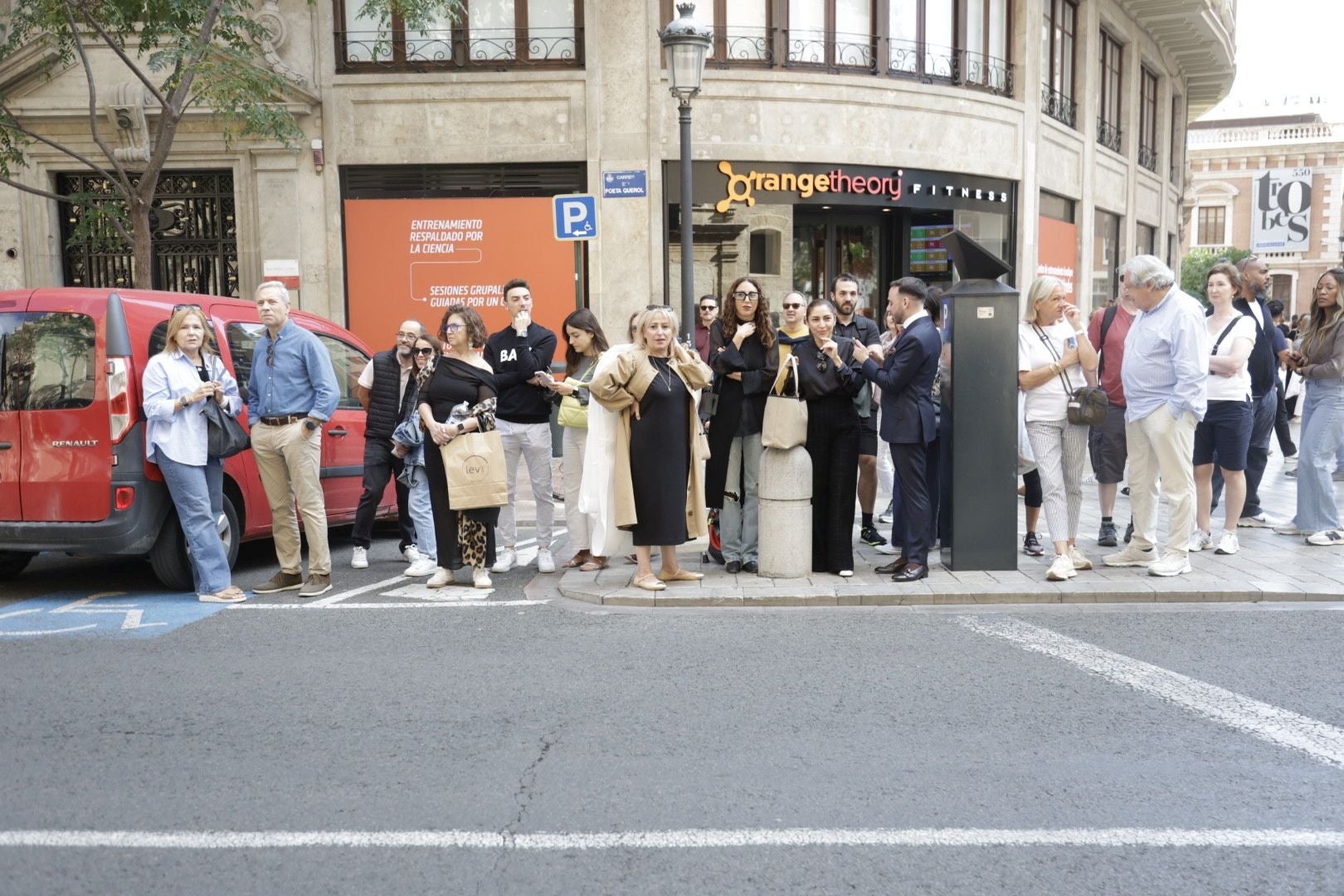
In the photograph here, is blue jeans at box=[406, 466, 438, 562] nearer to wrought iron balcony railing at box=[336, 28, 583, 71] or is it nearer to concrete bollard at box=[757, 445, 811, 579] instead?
concrete bollard at box=[757, 445, 811, 579]

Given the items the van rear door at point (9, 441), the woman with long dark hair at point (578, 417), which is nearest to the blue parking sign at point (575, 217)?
the woman with long dark hair at point (578, 417)

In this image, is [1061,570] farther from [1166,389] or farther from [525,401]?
[525,401]

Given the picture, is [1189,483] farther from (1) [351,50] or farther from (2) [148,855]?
(1) [351,50]

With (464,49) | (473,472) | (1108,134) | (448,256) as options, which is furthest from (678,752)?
(1108,134)

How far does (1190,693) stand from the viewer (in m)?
5.07

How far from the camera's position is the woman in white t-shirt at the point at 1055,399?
745cm

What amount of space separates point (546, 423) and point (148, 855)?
4.90m

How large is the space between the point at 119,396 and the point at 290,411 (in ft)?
3.23

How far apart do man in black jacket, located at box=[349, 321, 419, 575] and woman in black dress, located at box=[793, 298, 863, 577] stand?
9.33ft

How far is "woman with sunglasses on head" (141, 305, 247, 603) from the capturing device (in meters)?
6.87

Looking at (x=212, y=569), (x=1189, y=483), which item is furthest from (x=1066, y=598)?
(x=212, y=569)

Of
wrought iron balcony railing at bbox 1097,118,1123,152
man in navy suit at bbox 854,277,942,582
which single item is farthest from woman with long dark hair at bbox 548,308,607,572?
wrought iron balcony railing at bbox 1097,118,1123,152

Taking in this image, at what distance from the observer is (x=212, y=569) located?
7.13 m

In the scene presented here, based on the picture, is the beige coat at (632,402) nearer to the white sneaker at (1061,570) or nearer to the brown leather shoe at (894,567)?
the brown leather shoe at (894,567)
